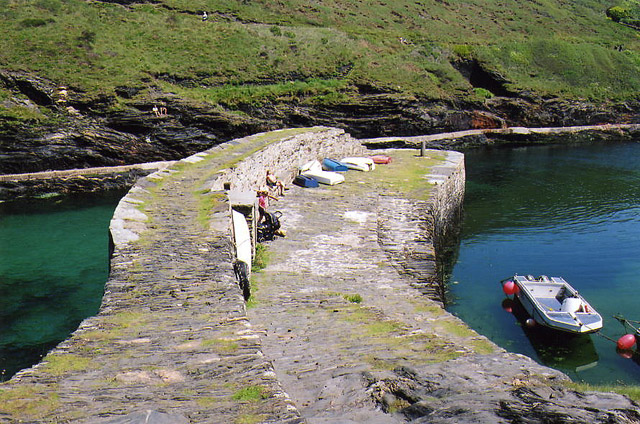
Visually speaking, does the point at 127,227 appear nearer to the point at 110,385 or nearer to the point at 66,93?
the point at 110,385

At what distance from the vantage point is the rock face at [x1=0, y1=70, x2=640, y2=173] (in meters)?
46.2

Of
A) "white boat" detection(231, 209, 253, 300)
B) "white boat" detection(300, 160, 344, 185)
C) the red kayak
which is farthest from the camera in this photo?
the red kayak

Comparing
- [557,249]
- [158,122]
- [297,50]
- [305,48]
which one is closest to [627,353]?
[557,249]

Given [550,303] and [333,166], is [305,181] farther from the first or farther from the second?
[550,303]

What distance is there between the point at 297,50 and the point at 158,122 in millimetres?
23171

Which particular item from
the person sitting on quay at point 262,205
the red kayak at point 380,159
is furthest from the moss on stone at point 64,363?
the red kayak at point 380,159

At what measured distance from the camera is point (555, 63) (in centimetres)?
8069

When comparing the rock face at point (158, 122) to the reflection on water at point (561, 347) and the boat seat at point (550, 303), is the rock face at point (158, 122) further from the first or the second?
the reflection on water at point (561, 347)

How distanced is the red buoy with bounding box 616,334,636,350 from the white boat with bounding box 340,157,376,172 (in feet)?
51.3

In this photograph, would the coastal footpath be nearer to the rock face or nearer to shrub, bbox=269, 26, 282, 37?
the rock face

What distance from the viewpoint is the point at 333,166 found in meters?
29.9

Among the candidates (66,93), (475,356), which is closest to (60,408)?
(475,356)

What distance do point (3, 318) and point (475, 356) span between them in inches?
664

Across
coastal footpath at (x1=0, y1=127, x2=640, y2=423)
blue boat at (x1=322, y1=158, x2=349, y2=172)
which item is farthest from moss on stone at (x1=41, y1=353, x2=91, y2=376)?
blue boat at (x1=322, y1=158, x2=349, y2=172)
